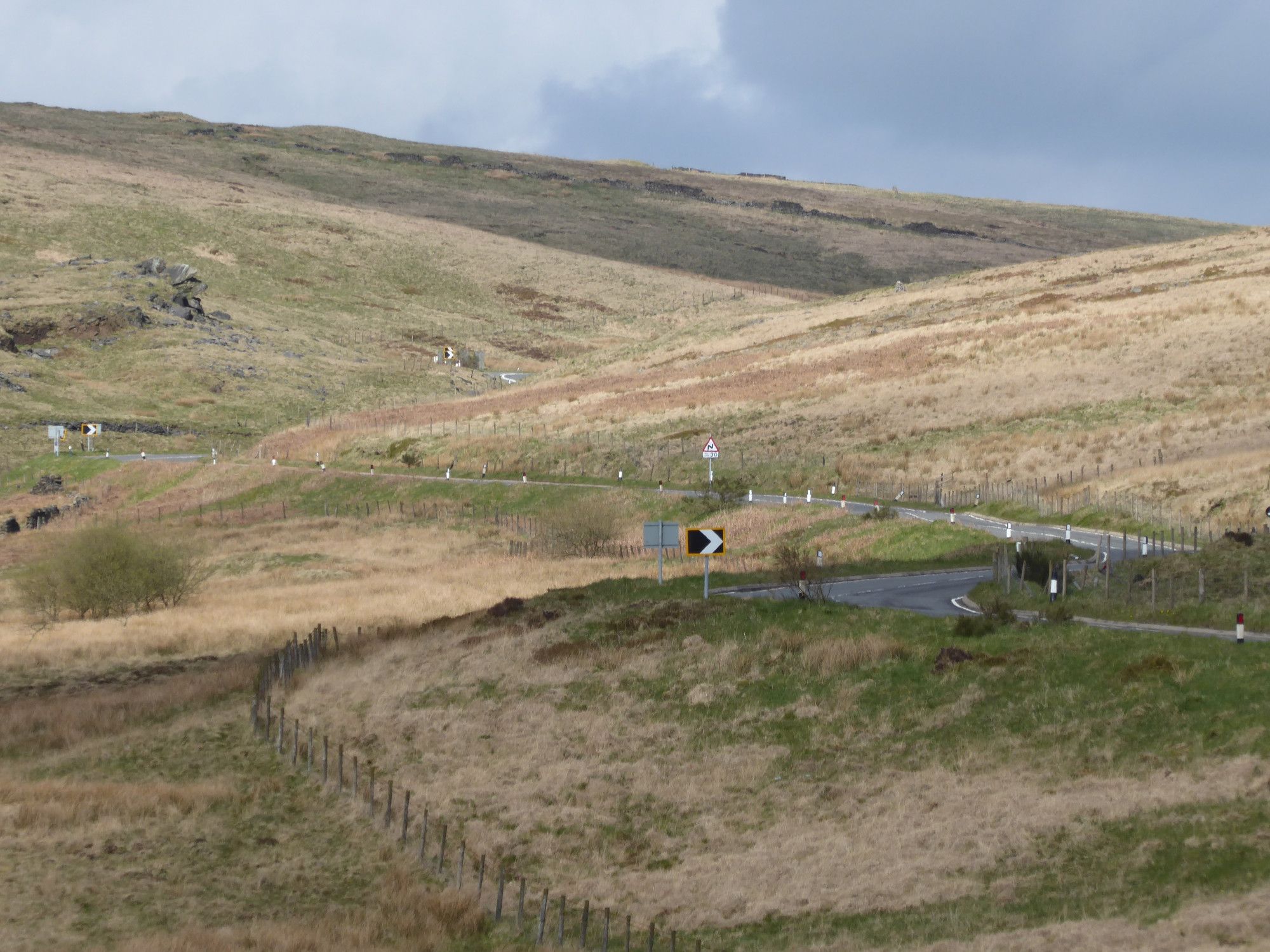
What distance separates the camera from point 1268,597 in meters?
27.4

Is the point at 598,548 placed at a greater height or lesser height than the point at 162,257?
lesser

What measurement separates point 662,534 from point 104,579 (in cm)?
2547

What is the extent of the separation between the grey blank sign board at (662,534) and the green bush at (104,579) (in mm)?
23596

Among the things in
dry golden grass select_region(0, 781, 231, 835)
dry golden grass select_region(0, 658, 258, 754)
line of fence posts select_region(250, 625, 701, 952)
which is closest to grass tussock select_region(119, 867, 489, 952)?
line of fence posts select_region(250, 625, 701, 952)

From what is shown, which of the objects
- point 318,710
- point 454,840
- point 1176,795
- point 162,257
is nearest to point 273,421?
point 162,257

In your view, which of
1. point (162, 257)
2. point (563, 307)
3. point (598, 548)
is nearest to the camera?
point (598, 548)

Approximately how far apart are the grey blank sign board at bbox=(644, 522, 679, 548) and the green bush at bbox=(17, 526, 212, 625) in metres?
23.6

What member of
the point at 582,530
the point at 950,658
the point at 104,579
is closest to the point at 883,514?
the point at 582,530

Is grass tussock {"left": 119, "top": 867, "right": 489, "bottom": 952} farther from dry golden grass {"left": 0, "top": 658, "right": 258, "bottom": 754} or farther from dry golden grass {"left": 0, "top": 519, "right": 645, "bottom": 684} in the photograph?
dry golden grass {"left": 0, "top": 519, "right": 645, "bottom": 684}

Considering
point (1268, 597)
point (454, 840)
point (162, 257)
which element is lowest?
point (454, 840)

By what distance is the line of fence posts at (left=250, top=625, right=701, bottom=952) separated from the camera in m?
17.1

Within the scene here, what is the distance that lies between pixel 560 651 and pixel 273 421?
81.0m

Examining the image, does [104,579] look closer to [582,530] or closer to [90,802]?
[582,530]

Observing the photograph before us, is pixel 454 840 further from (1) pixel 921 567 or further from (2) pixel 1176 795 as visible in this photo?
(1) pixel 921 567
